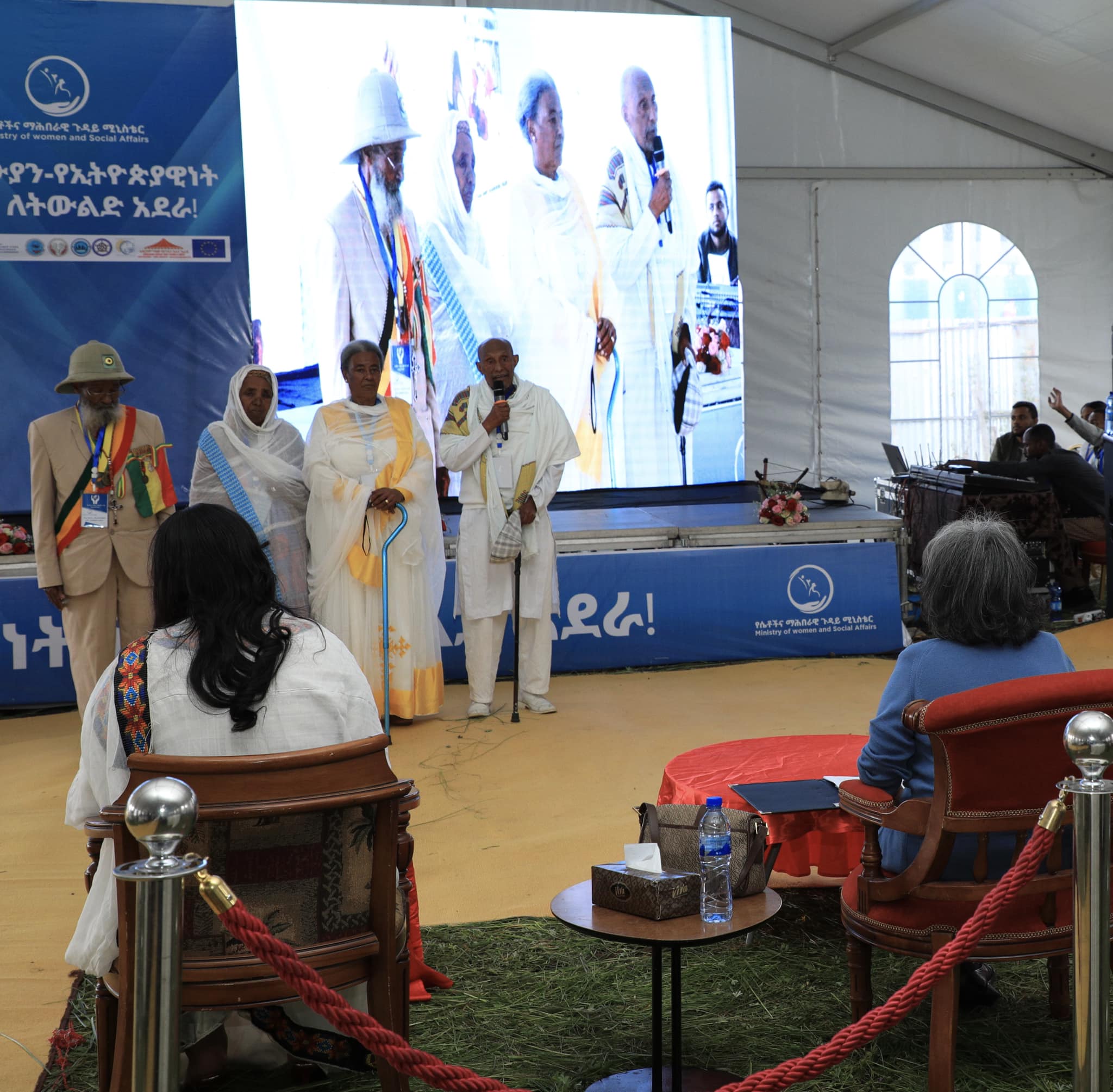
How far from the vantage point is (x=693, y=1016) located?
273 centimetres

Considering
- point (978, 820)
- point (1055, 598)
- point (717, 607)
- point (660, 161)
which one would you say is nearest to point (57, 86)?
point (660, 161)

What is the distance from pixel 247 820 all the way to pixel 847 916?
1195 millimetres

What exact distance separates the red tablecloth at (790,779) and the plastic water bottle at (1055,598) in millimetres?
4610

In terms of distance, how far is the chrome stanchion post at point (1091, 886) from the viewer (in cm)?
170

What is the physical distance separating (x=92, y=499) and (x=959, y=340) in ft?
28.3

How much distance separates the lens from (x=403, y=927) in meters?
2.26

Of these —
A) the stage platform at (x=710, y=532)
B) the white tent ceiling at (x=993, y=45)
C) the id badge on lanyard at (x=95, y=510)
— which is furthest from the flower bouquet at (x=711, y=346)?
the id badge on lanyard at (x=95, y=510)

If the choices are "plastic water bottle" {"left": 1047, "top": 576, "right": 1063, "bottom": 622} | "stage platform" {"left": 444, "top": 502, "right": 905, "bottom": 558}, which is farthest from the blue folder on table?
"plastic water bottle" {"left": 1047, "top": 576, "right": 1063, "bottom": 622}

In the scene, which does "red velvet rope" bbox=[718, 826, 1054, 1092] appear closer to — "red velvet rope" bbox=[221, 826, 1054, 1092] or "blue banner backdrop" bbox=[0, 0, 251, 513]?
"red velvet rope" bbox=[221, 826, 1054, 1092]

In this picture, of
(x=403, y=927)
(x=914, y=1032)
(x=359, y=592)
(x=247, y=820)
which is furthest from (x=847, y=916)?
(x=359, y=592)

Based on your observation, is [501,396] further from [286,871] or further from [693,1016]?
[286,871]

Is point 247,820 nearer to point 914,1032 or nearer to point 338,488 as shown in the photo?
point 914,1032

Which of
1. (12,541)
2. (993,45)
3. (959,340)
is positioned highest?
(993,45)

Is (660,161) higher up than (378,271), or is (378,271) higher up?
(660,161)
